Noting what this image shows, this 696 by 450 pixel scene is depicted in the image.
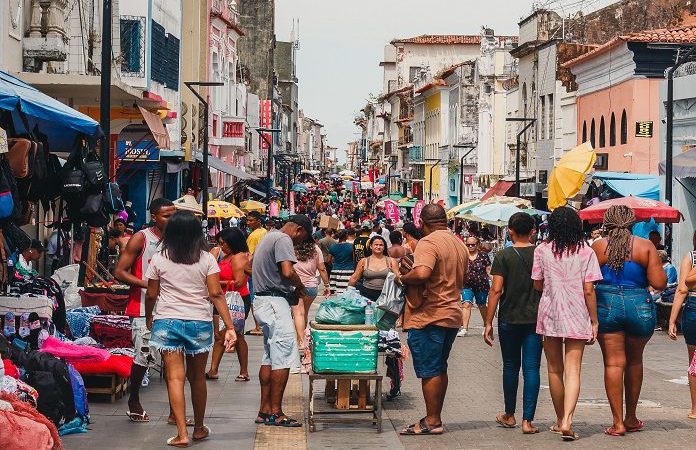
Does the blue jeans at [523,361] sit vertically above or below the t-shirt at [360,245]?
below

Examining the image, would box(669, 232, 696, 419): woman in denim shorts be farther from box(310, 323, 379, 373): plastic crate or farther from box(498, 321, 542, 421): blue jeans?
box(310, 323, 379, 373): plastic crate

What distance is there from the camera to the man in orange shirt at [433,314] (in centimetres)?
1062

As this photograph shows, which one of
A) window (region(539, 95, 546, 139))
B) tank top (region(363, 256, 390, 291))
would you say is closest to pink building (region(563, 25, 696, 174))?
window (region(539, 95, 546, 139))

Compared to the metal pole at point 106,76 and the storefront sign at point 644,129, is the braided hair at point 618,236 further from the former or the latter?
the storefront sign at point 644,129

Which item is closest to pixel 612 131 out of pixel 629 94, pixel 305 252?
pixel 629 94

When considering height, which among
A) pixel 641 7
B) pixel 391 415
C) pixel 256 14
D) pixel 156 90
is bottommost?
pixel 391 415

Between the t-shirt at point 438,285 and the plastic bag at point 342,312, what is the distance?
76 centimetres

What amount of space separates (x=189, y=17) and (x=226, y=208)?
13.7 metres

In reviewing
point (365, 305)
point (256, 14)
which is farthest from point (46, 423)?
point (256, 14)

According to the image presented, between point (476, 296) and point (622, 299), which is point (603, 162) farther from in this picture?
point (622, 299)

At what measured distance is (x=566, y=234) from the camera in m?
10.5

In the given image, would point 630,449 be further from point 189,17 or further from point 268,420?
point 189,17

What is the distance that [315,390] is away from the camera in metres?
13.2

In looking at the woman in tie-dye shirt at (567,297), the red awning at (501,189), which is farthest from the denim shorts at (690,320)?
the red awning at (501,189)
